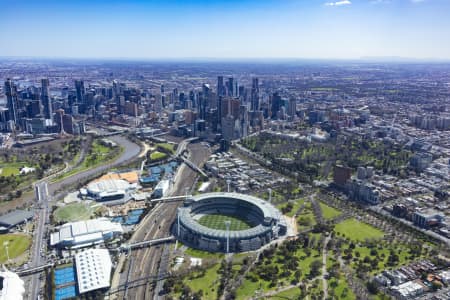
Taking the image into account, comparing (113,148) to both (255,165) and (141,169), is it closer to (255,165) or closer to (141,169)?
(141,169)

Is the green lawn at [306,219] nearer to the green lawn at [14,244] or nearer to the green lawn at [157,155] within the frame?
the green lawn at [14,244]

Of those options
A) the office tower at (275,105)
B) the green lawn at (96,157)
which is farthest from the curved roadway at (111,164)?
the office tower at (275,105)

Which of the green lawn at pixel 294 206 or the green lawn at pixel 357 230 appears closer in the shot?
the green lawn at pixel 357 230

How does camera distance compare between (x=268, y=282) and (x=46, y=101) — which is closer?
(x=268, y=282)

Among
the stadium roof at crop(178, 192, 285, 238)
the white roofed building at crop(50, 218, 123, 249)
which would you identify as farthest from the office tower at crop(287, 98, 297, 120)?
the white roofed building at crop(50, 218, 123, 249)

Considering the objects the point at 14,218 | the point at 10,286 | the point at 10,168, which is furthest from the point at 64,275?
the point at 10,168

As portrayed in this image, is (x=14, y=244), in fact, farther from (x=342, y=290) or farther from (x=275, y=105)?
(x=275, y=105)

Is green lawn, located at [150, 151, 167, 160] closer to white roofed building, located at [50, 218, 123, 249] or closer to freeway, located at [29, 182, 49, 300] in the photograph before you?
freeway, located at [29, 182, 49, 300]

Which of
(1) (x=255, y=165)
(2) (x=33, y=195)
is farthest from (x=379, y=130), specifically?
(2) (x=33, y=195)
